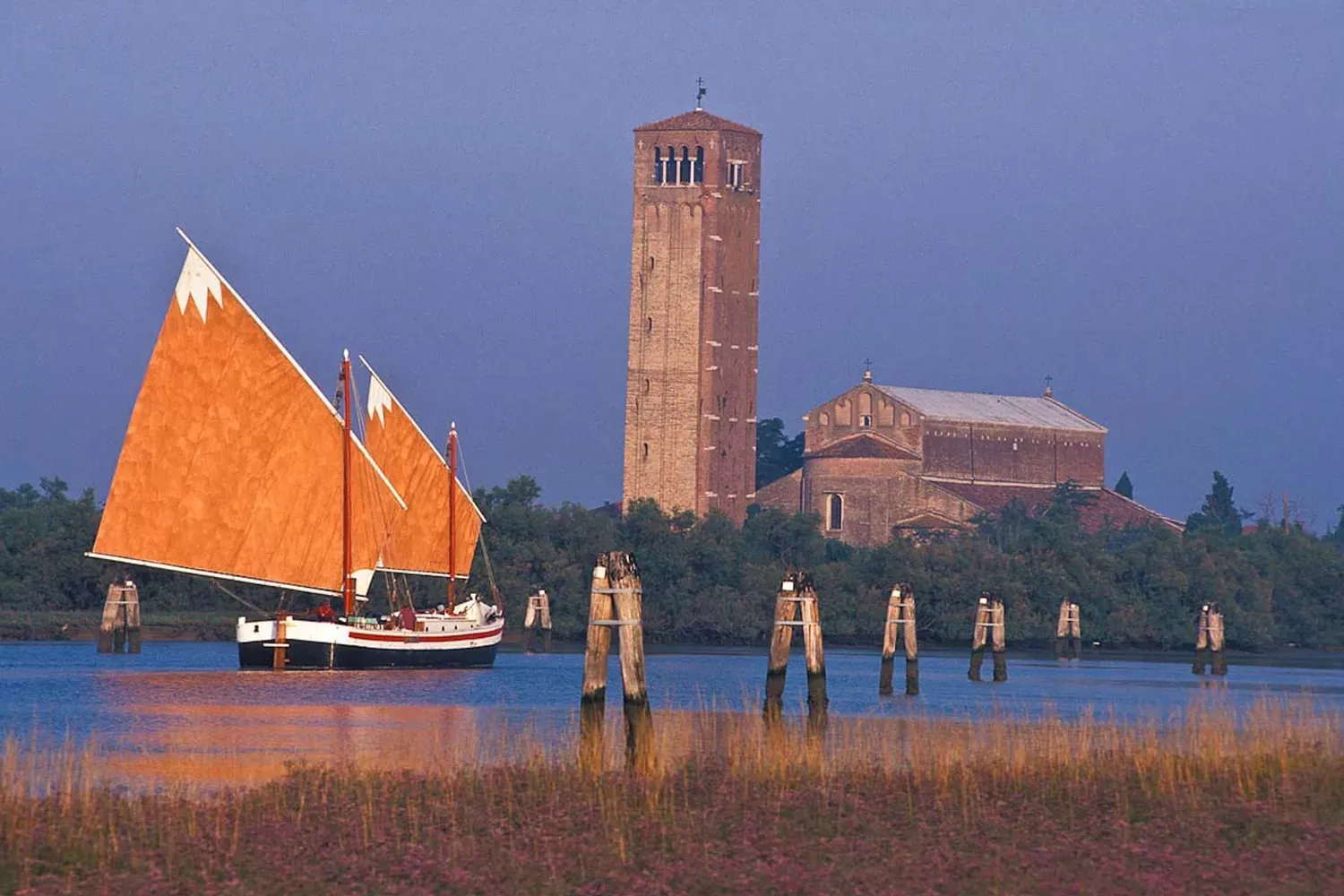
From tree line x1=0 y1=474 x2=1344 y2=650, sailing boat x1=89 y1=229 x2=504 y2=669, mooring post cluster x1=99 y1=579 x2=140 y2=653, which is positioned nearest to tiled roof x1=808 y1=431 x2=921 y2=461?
tree line x1=0 y1=474 x2=1344 y2=650

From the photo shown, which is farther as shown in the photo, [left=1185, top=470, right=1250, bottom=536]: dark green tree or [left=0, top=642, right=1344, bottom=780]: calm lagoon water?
[left=1185, top=470, right=1250, bottom=536]: dark green tree

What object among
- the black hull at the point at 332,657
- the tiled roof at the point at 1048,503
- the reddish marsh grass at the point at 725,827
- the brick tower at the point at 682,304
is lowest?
the reddish marsh grass at the point at 725,827

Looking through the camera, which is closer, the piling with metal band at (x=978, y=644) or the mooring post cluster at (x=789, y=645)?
the mooring post cluster at (x=789, y=645)

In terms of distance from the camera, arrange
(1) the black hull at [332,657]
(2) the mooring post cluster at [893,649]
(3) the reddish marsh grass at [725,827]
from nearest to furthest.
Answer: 1. (3) the reddish marsh grass at [725,827]
2. (2) the mooring post cluster at [893,649]
3. (1) the black hull at [332,657]

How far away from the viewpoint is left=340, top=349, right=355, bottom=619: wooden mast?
165ft

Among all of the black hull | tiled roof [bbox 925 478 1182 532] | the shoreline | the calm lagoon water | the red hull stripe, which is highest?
tiled roof [bbox 925 478 1182 532]

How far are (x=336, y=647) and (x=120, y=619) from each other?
422 inches

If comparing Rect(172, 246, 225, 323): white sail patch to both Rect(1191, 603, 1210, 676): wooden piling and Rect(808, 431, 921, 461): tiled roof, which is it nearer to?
Rect(1191, 603, 1210, 676): wooden piling

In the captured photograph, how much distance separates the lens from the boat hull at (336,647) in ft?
175

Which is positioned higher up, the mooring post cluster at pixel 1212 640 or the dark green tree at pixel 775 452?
the dark green tree at pixel 775 452

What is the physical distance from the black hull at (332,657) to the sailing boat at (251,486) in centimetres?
4

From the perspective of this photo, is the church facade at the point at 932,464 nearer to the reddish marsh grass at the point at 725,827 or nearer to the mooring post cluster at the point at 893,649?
the mooring post cluster at the point at 893,649

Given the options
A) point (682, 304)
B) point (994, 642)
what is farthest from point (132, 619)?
point (682, 304)

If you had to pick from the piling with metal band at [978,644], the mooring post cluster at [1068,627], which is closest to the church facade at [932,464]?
the mooring post cluster at [1068,627]
